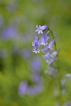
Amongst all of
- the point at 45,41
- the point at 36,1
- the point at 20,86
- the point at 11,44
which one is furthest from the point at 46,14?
the point at 45,41

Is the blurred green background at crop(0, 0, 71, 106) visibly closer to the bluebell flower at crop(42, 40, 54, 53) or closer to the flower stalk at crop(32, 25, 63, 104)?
the flower stalk at crop(32, 25, 63, 104)

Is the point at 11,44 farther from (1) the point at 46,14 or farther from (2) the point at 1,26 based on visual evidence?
(1) the point at 46,14

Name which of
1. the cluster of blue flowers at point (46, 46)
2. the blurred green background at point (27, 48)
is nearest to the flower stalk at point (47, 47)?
the cluster of blue flowers at point (46, 46)

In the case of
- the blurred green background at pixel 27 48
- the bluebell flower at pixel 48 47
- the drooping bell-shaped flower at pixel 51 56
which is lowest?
the drooping bell-shaped flower at pixel 51 56

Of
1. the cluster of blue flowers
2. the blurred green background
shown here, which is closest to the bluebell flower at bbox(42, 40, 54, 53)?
the cluster of blue flowers

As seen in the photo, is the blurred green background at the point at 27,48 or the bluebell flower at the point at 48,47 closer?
the bluebell flower at the point at 48,47

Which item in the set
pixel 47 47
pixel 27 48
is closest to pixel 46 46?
pixel 47 47

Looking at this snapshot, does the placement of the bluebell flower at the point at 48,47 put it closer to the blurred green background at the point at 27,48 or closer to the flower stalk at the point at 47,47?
the flower stalk at the point at 47,47

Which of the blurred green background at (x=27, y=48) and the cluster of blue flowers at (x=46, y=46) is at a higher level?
the blurred green background at (x=27, y=48)
